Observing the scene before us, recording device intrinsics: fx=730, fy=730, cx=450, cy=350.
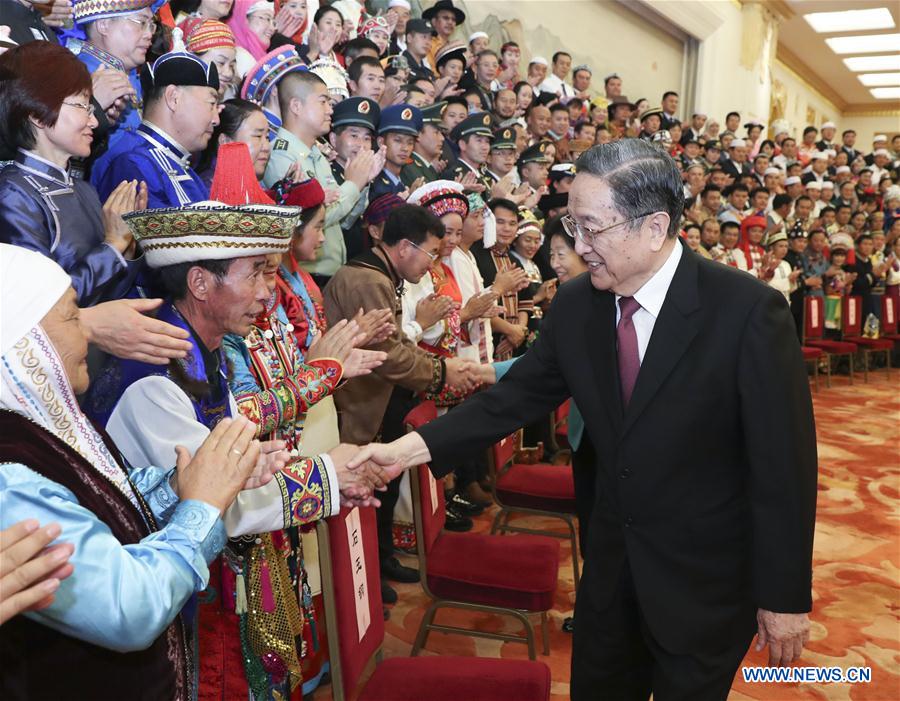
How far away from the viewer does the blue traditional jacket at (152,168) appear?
243 cm

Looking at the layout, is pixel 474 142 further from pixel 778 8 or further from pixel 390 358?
pixel 778 8

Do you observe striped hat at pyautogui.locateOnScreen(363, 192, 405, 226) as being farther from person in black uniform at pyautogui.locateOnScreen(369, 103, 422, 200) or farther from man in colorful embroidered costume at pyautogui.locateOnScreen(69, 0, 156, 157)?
man in colorful embroidered costume at pyautogui.locateOnScreen(69, 0, 156, 157)

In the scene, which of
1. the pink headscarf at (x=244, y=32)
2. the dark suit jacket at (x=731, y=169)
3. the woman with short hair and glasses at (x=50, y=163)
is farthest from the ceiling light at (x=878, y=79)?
the woman with short hair and glasses at (x=50, y=163)

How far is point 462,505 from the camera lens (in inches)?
162

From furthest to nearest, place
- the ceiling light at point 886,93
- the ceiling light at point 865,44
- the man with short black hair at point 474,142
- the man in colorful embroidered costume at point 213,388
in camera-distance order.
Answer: the ceiling light at point 886,93 < the ceiling light at point 865,44 < the man with short black hair at point 474,142 < the man in colorful embroidered costume at point 213,388

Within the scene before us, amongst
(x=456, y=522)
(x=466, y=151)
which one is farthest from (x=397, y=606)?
(x=466, y=151)

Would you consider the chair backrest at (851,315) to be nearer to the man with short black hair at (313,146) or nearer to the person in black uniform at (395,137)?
the person in black uniform at (395,137)

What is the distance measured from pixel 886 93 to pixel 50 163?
24.7 meters

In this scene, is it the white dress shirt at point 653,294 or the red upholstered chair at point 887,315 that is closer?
the white dress shirt at point 653,294

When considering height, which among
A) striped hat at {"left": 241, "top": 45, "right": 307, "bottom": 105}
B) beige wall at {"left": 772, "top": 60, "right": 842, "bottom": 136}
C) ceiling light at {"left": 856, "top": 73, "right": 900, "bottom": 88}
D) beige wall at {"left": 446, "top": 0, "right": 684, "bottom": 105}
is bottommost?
striped hat at {"left": 241, "top": 45, "right": 307, "bottom": 105}

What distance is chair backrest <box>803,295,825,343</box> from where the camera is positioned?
821cm

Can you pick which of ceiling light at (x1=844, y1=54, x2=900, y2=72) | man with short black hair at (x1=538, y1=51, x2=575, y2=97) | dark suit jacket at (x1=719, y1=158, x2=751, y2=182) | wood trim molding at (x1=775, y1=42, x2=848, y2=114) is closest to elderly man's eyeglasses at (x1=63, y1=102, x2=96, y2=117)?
man with short black hair at (x1=538, y1=51, x2=575, y2=97)

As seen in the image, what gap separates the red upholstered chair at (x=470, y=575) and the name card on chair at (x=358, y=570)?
0.47 meters

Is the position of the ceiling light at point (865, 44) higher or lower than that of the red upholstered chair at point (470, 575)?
higher
